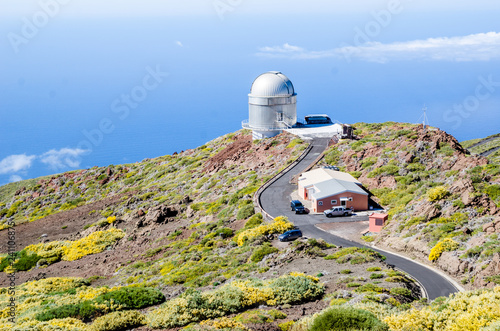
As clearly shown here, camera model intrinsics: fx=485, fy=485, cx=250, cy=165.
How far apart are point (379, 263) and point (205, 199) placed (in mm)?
30420

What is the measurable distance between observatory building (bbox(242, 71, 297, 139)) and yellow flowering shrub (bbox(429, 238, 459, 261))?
4237 cm

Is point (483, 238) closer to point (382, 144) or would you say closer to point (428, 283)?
point (428, 283)

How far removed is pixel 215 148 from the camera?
78.6m

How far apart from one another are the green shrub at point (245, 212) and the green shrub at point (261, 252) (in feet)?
36.0

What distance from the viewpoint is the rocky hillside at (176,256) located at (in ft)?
65.8

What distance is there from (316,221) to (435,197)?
9.73 metres

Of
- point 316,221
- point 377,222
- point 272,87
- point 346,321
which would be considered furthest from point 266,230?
point 272,87

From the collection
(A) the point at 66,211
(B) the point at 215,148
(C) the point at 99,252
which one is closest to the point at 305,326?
(C) the point at 99,252

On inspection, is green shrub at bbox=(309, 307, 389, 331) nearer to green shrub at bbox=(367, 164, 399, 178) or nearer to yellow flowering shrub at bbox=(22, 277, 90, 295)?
yellow flowering shrub at bbox=(22, 277, 90, 295)

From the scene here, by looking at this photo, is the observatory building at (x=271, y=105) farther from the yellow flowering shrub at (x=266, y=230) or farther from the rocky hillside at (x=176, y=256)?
the yellow flowering shrub at (x=266, y=230)

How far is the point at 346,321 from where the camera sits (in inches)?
619

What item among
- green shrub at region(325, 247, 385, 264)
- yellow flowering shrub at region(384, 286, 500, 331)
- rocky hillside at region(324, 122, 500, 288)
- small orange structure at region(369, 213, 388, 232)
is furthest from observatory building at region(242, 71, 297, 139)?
yellow flowering shrub at region(384, 286, 500, 331)

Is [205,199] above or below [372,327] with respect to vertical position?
above

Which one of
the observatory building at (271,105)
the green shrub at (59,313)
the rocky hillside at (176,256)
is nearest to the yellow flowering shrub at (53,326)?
the rocky hillside at (176,256)
